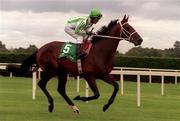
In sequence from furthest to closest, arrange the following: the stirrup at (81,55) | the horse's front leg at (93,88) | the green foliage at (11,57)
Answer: the green foliage at (11,57) < the stirrup at (81,55) < the horse's front leg at (93,88)

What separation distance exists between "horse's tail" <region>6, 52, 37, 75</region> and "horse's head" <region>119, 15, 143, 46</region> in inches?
94.2

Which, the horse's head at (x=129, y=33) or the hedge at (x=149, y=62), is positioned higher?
the horse's head at (x=129, y=33)

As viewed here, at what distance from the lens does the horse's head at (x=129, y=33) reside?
424 inches

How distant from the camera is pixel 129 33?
10.9 meters

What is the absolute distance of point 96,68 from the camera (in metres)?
10.6

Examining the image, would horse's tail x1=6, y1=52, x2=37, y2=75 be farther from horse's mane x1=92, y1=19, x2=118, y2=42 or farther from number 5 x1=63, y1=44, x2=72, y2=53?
horse's mane x1=92, y1=19, x2=118, y2=42

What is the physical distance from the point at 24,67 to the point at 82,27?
7.13ft

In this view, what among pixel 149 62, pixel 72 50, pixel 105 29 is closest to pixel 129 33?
pixel 105 29

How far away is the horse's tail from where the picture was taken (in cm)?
1244

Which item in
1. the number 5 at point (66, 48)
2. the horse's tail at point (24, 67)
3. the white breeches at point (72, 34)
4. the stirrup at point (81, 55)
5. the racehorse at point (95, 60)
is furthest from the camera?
the horse's tail at point (24, 67)

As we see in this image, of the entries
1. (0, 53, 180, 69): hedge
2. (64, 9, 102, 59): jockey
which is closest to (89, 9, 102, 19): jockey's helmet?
(64, 9, 102, 59): jockey

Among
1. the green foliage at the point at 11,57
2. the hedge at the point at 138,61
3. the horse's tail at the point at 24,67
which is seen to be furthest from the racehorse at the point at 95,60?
the green foliage at the point at 11,57

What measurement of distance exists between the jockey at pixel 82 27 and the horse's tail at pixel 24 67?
1408 mm

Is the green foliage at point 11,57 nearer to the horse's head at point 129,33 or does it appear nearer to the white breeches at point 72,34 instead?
the white breeches at point 72,34
